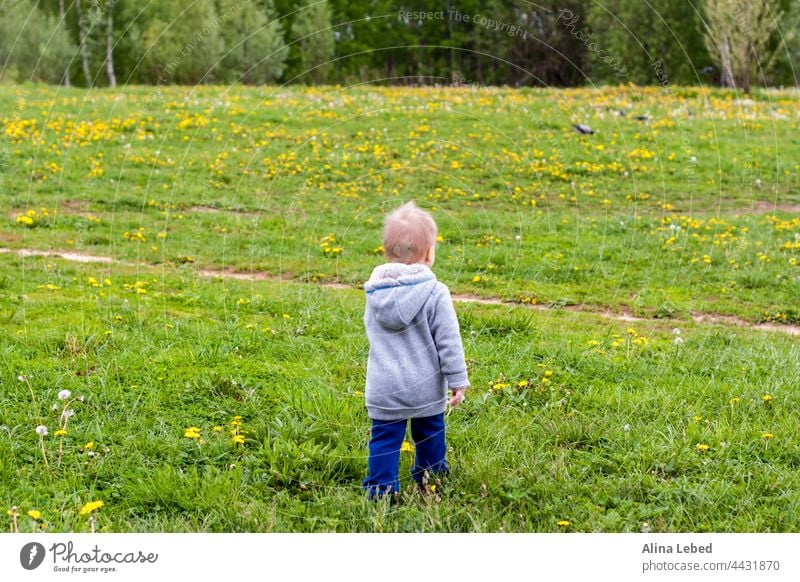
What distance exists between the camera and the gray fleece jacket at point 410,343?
4.64 meters

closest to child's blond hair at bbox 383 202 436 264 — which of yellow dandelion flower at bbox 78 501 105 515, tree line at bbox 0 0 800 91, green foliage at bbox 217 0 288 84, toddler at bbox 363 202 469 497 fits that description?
toddler at bbox 363 202 469 497

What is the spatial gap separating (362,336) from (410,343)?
296 centimetres

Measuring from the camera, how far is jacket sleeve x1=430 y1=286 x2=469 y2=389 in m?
4.67

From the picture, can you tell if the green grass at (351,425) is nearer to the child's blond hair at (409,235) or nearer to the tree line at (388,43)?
the child's blond hair at (409,235)

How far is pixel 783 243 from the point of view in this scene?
12516 mm

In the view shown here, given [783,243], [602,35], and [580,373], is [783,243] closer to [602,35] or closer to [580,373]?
[580,373]

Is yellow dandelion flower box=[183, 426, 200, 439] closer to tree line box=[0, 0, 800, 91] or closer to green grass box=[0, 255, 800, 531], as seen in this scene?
green grass box=[0, 255, 800, 531]

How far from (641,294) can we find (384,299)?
6100 mm

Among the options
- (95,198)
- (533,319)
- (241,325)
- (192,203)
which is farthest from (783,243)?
(95,198)

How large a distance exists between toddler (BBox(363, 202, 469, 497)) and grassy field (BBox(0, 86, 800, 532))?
40 centimetres

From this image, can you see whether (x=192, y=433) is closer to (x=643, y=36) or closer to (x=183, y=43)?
(x=183, y=43)
